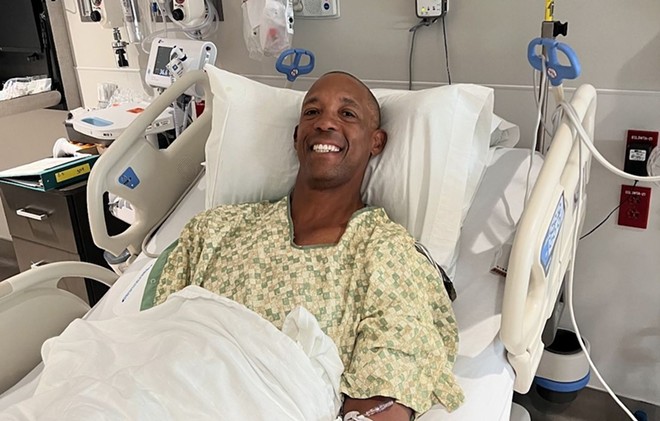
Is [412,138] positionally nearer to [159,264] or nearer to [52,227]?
[159,264]

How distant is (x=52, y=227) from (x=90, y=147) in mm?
385

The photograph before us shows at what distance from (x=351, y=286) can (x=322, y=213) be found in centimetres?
30

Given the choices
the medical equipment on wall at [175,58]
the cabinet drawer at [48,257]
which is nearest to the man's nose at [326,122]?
the medical equipment on wall at [175,58]

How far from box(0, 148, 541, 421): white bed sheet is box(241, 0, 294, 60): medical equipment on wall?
569mm

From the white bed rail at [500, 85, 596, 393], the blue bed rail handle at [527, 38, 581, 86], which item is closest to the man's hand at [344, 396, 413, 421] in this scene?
the white bed rail at [500, 85, 596, 393]

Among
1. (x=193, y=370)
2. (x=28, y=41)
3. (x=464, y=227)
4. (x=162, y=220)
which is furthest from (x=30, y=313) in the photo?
(x=28, y=41)

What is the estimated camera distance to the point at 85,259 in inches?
99.8

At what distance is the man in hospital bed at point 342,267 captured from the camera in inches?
51.1

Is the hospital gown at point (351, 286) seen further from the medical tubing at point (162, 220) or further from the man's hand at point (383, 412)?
the medical tubing at point (162, 220)

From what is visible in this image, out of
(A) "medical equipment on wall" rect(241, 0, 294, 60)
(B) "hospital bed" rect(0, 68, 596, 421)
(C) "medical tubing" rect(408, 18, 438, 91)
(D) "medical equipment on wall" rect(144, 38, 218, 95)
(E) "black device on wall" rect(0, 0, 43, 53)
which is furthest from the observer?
(E) "black device on wall" rect(0, 0, 43, 53)

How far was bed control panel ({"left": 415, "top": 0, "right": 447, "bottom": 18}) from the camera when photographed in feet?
6.78

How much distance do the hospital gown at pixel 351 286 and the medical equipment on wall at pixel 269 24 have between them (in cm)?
78

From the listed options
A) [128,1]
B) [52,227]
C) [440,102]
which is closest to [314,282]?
[440,102]

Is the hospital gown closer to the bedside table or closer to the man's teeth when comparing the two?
the man's teeth
